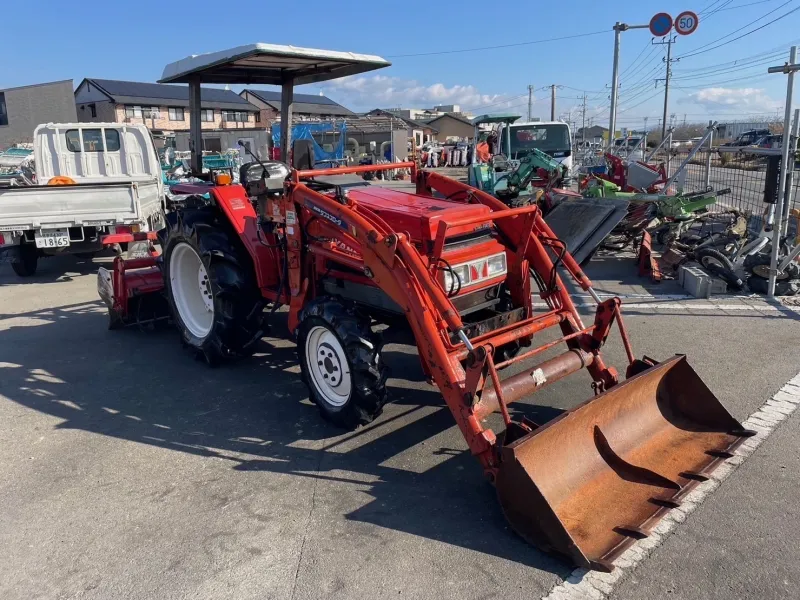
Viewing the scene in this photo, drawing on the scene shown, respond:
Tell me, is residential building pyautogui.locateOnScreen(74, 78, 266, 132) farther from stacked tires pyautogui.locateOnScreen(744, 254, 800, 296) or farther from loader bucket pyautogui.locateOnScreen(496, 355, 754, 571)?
loader bucket pyautogui.locateOnScreen(496, 355, 754, 571)

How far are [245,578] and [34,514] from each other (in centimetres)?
141

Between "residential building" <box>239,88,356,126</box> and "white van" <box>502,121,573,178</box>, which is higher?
"residential building" <box>239,88,356,126</box>

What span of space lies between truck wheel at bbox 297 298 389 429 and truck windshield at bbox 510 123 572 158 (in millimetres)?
14226

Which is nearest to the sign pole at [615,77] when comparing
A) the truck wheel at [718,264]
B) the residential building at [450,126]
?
the truck wheel at [718,264]

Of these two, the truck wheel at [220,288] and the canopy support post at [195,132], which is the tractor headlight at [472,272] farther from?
the canopy support post at [195,132]

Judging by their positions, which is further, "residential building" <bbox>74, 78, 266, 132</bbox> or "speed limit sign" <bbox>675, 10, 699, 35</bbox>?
"residential building" <bbox>74, 78, 266, 132</bbox>

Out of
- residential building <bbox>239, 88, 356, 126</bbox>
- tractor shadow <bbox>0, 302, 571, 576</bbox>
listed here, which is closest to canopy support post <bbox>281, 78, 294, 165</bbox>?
tractor shadow <bbox>0, 302, 571, 576</bbox>

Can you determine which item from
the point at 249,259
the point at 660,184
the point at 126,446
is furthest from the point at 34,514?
the point at 660,184

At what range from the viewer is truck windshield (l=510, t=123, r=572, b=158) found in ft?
56.7

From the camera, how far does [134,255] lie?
30.1 ft

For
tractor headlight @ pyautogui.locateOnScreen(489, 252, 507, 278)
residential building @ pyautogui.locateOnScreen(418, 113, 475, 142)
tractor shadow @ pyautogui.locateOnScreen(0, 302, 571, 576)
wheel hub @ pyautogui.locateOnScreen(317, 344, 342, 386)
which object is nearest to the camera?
tractor shadow @ pyautogui.locateOnScreen(0, 302, 571, 576)

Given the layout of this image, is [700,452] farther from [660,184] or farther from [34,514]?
[660,184]

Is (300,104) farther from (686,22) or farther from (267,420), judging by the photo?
(267,420)

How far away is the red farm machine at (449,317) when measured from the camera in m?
3.10
